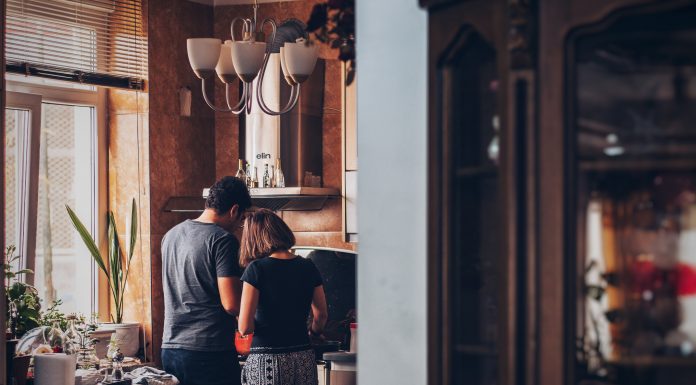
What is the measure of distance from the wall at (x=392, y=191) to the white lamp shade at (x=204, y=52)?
1626 millimetres

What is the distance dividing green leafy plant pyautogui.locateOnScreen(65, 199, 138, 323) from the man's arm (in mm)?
1946

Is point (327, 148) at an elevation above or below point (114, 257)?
above

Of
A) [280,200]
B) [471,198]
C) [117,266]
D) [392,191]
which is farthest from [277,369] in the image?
[471,198]

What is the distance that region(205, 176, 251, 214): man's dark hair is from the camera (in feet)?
13.8

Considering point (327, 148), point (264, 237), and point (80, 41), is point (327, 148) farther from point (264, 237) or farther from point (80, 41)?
point (264, 237)

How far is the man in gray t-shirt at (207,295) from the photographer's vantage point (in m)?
4.12

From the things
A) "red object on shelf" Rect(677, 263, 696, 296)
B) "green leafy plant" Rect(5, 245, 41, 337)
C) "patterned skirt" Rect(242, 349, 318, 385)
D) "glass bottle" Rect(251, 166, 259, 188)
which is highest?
"glass bottle" Rect(251, 166, 259, 188)

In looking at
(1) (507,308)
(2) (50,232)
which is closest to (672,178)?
(1) (507,308)

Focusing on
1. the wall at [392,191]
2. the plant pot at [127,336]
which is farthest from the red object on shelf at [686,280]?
the plant pot at [127,336]

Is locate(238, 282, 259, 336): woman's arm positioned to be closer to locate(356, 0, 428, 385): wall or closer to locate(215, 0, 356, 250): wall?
locate(356, 0, 428, 385): wall

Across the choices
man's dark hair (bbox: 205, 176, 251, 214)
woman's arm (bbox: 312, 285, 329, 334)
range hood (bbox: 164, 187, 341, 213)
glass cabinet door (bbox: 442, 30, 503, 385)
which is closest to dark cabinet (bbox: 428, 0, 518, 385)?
glass cabinet door (bbox: 442, 30, 503, 385)

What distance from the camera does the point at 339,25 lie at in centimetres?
224

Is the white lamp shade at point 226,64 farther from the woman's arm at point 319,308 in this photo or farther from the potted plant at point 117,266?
the potted plant at point 117,266

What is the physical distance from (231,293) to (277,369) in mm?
351
